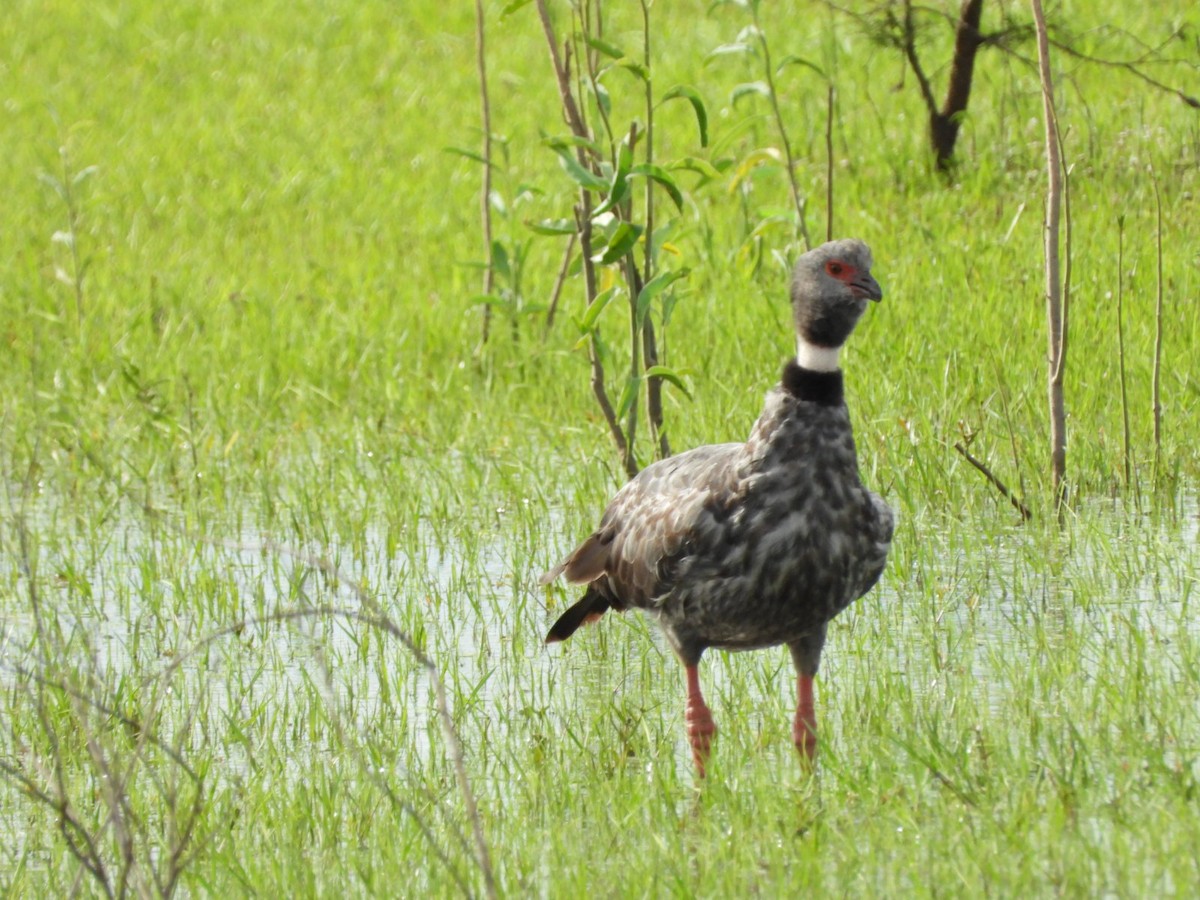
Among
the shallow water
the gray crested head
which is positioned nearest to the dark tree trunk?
the shallow water

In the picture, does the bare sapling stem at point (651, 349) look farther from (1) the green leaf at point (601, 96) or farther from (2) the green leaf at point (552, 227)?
(2) the green leaf at point (552, 227)

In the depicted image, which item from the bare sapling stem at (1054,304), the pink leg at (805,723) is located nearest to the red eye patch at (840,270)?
the pink leg at (805,723)

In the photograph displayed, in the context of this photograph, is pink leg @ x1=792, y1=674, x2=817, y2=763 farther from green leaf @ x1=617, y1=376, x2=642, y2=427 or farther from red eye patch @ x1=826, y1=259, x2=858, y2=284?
green leaf @ x1=617, y1=376, x2=642, y2=427

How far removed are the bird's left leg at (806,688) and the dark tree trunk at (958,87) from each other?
605 centimetres

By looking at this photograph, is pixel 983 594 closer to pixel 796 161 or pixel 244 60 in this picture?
pixel 796 161

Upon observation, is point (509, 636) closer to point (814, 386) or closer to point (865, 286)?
point (814, 386)

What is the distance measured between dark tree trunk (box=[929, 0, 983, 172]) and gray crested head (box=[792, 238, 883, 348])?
19.2ft

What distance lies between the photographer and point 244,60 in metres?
17.5

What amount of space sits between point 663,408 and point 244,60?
35.5 feet

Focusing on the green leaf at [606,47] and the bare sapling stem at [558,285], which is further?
the bare sapling stem at [558,285]

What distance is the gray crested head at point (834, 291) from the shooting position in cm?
452

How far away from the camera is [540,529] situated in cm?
675

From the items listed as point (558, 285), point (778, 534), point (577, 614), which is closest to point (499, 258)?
point (558, 285)

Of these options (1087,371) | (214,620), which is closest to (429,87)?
(1087,371)
